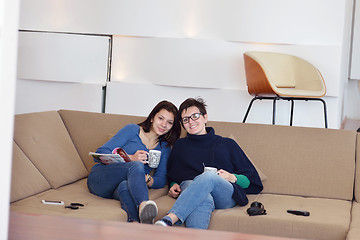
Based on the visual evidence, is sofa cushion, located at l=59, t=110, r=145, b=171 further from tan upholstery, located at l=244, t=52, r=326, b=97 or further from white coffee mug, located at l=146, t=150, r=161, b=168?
tan upholstery, located at l=244, t=52, r=326, b=97

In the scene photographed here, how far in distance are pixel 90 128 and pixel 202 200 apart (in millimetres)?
1069

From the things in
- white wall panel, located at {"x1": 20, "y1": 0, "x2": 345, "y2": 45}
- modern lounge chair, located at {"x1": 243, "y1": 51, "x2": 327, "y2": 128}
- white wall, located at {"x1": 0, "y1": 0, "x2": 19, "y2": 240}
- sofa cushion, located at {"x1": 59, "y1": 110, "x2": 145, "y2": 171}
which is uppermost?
white wall panel, located at {"x1": 20, "y1": 0, "x2": 345, "y2": 45}

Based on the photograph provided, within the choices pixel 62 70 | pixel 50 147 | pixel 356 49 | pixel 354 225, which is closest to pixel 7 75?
pixel 354 225

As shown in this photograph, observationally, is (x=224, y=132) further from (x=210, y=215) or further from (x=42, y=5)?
Answer: (x=42, y=5)

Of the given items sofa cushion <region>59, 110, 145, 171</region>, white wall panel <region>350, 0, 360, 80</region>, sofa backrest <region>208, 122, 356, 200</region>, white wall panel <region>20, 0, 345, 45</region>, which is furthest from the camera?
white wall panel <region>350, 0, 360, 80</region>

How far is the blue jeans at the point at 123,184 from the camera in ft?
7.73

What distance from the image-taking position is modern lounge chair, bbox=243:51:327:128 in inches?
169

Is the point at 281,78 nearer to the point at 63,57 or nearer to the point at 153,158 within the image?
the point at 63,57

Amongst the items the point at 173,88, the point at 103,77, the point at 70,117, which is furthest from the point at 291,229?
A: the point at 103,77

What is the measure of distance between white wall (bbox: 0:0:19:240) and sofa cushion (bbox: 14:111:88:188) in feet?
7.05

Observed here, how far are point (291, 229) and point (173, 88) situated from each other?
2.95 m

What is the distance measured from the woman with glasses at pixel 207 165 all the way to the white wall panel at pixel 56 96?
239 cm

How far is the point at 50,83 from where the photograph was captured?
516 cm

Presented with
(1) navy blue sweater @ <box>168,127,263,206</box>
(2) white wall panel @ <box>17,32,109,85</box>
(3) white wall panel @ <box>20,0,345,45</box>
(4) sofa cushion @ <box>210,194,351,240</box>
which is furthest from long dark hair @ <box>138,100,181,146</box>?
(2) white wall panel @ <box>17,32,109,85</box>
